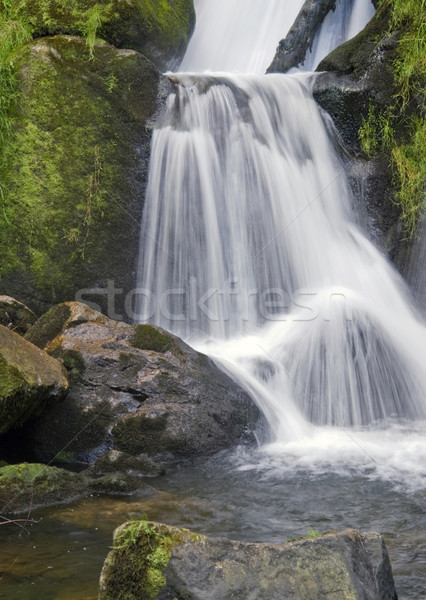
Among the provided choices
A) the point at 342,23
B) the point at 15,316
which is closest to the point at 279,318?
the point at 15,316

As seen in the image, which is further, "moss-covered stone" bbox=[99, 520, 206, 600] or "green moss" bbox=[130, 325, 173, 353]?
"green moss" bbox=[130, 325, 173, 353]

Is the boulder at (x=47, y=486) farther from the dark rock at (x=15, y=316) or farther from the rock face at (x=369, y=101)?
the rock face at (x=369, y=101)

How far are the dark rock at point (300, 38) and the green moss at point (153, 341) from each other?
6092 mm

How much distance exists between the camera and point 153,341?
5551mm

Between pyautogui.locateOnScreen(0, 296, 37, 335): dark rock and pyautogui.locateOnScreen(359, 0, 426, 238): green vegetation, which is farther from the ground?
pyautogui.locateOnScreen(359, 0, 426, 238): green vegetation

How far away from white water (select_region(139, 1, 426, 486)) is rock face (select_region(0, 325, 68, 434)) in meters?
1.89

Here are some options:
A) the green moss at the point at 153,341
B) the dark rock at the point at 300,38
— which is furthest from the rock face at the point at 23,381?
the dark rock at the point at 300,38

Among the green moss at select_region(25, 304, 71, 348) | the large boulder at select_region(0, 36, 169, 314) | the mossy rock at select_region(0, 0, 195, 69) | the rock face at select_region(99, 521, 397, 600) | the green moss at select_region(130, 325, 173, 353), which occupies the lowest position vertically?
the rock face at select_region(99, 521, 397, 600)

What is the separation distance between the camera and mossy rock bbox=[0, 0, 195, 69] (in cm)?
793

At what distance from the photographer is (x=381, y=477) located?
4512 mm

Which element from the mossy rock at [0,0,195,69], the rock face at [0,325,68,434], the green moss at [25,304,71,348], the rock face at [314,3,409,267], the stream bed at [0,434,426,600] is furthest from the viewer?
the rock face at [314,3,409,267]

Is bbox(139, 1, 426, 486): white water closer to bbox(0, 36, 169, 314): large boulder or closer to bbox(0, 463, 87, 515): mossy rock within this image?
bbox(0, 36, 169, 314): large boulder

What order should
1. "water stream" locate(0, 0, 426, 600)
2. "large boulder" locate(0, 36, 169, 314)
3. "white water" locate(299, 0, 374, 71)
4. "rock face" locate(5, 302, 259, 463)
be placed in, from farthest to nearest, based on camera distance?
"white water" locate(299, 0, 374, 71) < "large boulder" locate(0, 36, 169, 314) < "rock face" locate(5, 302, 259, 463) < "water stream" locate(0, 0, 426, 600)

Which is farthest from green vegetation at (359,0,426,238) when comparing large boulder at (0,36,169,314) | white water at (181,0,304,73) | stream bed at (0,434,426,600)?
stream bed at (0,434,426,600)
